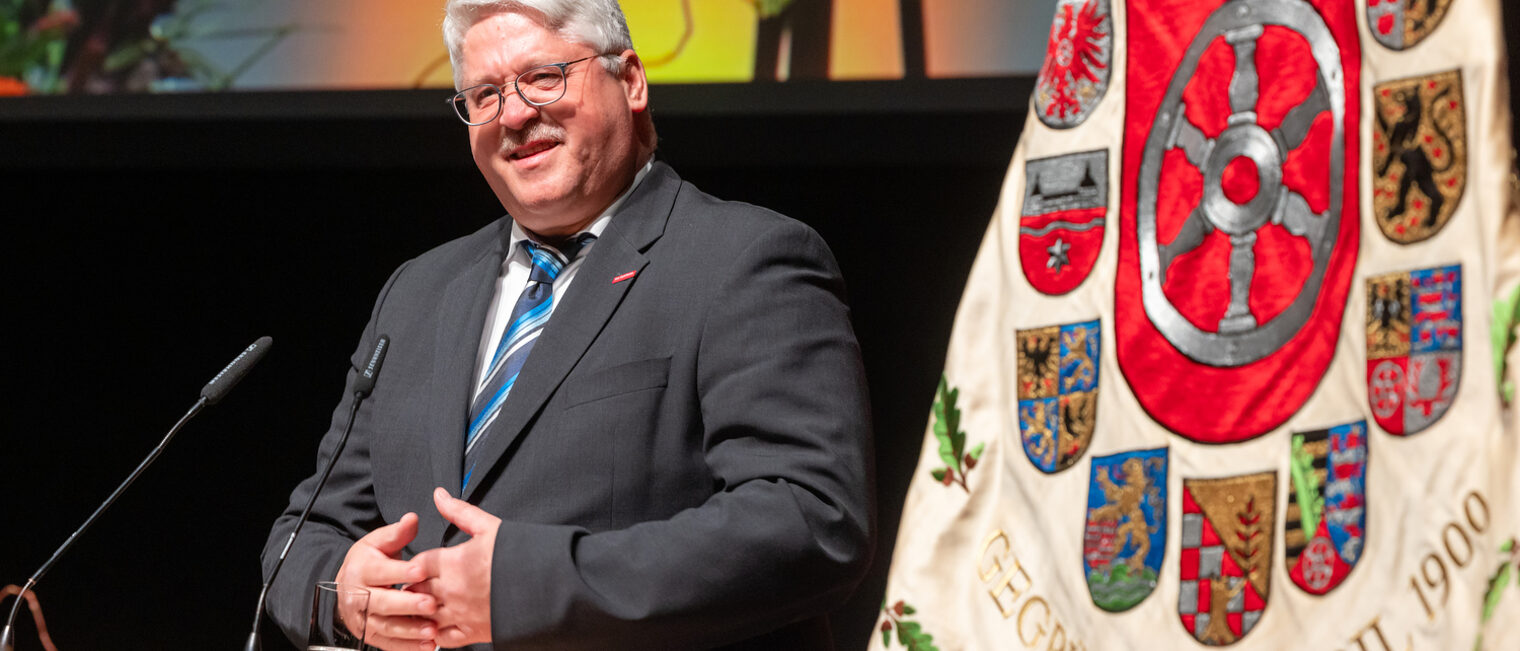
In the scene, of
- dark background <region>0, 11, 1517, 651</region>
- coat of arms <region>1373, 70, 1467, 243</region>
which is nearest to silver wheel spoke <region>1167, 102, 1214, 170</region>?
coat of arms <region>1373, 70, 1467, 243</region>

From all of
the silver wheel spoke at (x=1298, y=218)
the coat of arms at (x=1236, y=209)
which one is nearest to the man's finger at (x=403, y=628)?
the coat of arms at (x=1236, y=209)

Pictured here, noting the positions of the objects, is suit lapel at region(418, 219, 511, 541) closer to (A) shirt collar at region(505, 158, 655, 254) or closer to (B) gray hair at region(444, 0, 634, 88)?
(A) shirt collar at region(505, 158, 655, 254)

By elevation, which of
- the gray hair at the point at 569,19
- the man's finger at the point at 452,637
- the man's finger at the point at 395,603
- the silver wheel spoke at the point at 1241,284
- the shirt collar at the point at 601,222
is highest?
the gray hair at the point at 569,19

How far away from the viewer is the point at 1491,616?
4.05 ft

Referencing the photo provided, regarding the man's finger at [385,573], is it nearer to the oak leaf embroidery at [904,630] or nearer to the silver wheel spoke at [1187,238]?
the oak leaf embroidery at [904,630]

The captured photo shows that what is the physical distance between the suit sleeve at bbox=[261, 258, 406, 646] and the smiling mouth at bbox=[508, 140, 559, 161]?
1.03ft

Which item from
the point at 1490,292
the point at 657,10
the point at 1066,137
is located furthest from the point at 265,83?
the point at 1490,292

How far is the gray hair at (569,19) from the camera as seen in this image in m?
1.59

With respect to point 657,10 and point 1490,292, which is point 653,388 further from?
point 657,10

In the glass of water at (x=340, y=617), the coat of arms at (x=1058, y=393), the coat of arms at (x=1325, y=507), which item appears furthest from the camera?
the coat of arms at (x=1058, y=393)

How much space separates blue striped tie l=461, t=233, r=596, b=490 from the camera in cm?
149

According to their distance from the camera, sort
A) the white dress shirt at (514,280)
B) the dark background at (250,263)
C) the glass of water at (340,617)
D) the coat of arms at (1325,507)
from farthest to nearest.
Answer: the dark background at (250,263) < the white dress shirt at (514,280) < the coat of arms at (1325,507) < the glass of water at (340,617)

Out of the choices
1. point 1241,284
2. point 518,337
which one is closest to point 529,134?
point 518,337

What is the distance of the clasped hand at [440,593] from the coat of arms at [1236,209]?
85 centimetres
